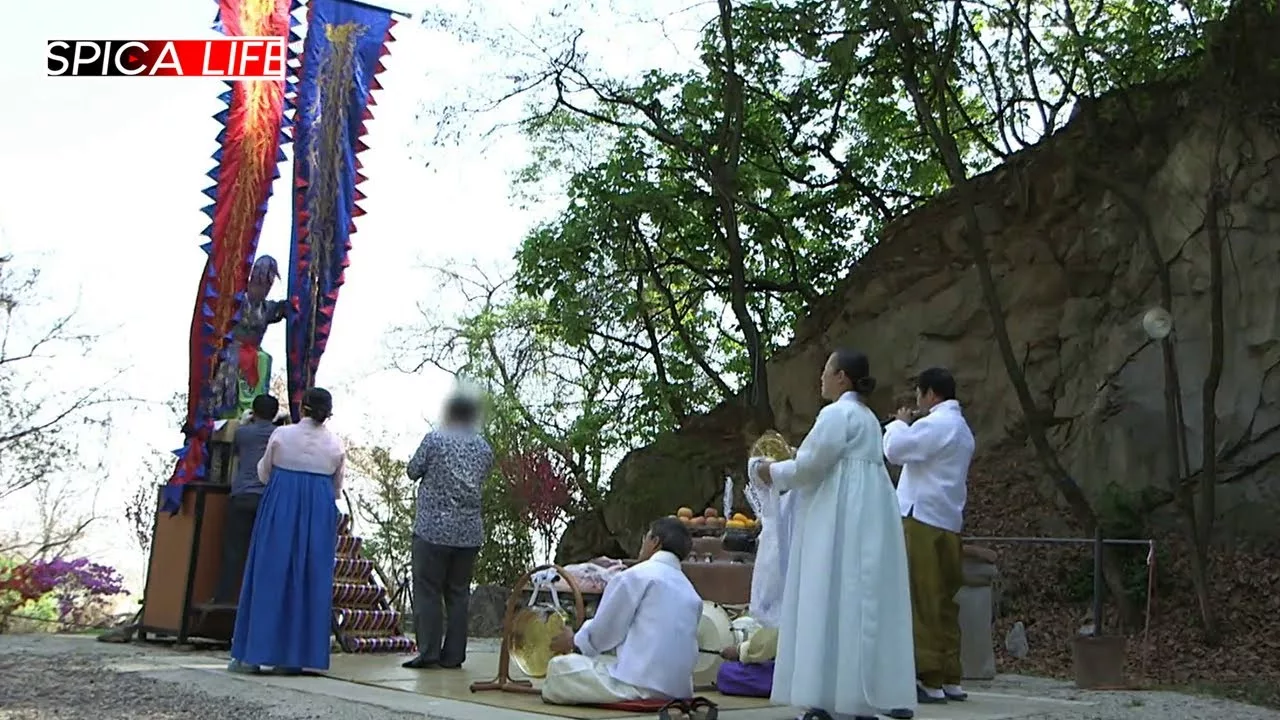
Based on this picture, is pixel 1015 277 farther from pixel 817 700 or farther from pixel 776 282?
pixel 817 700

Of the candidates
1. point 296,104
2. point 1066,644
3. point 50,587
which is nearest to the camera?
point 296,104

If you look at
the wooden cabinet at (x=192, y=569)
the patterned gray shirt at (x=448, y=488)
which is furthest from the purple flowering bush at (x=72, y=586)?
the patterned gray shirt at (x=448, y=488)

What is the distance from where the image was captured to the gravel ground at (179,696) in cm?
550

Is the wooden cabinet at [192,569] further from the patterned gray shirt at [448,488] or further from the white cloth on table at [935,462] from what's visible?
the white cloth on table at [935,462]

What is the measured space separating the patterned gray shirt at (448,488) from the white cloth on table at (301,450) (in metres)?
0.49

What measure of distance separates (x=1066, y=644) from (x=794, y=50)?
6706mm

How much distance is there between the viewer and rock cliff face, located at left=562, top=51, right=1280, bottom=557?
12117mm

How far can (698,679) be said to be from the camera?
23.1 feet

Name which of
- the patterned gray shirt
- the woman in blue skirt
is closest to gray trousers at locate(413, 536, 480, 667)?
the patterned gray shirt

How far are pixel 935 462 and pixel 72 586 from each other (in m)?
9.56

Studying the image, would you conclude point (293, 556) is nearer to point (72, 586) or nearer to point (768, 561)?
point (768, 561)

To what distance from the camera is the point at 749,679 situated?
658 centimetres

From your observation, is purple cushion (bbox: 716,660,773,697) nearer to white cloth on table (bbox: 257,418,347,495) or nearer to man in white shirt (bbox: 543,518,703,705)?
man in white shirt (bbox: 543,518,703,705)

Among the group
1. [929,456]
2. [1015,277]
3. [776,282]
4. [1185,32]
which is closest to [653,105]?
[776,282]
